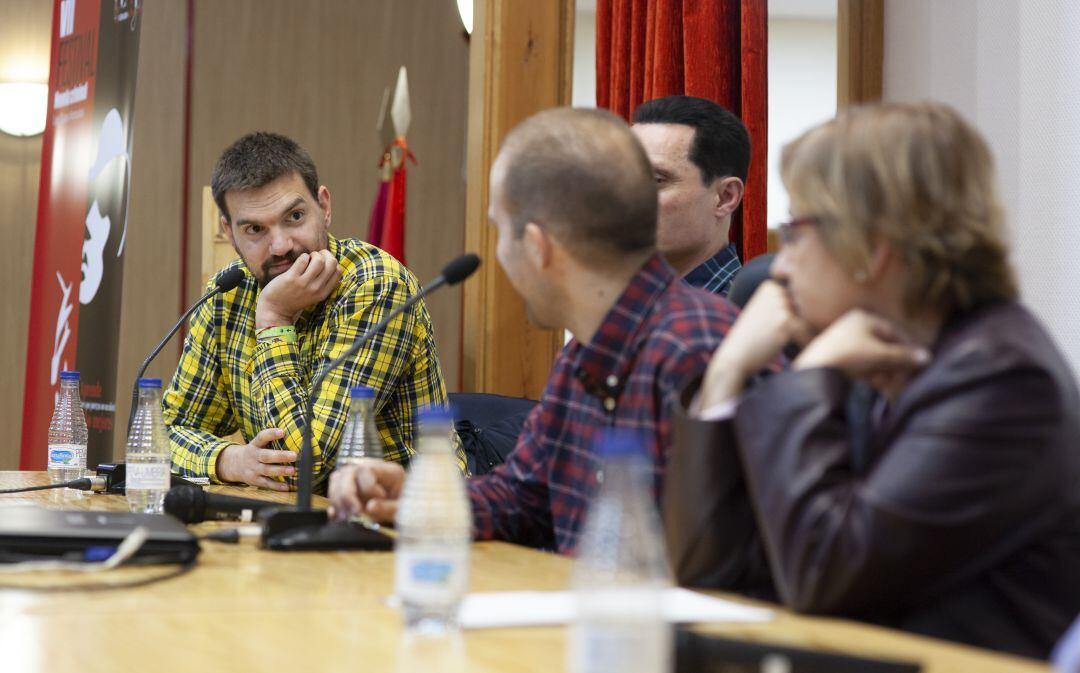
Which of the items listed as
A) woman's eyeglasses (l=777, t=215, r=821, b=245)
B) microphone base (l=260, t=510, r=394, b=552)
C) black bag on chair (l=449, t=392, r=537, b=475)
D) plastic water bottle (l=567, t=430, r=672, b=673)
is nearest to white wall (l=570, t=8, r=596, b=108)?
black bag on chair (l=449, t=392, r=537, b=475)

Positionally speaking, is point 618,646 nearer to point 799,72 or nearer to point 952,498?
point 952,498

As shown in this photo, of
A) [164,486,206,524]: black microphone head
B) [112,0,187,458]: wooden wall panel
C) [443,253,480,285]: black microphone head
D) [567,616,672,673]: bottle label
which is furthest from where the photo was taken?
[112,0,187,458]: wooden wall panel

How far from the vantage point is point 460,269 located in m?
1.61

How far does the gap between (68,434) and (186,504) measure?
1179 mm

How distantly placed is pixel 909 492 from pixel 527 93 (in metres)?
2.63

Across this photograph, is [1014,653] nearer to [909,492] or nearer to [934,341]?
[909,492]

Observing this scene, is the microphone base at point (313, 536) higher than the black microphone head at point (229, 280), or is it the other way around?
the black microphone head at point (229, 280)

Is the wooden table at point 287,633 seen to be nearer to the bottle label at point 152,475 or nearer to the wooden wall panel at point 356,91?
the bottle label at point 152,475

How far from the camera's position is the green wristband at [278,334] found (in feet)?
8.02

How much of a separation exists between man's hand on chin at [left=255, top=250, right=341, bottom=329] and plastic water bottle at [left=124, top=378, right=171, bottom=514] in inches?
20.6

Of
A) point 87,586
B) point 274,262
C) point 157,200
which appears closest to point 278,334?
point 274,262

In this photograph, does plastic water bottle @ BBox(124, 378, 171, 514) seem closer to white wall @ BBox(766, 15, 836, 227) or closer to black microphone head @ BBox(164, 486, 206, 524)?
black microphone head @ BBox(164, 486, 206, 524)

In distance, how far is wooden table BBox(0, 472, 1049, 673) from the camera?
899mm

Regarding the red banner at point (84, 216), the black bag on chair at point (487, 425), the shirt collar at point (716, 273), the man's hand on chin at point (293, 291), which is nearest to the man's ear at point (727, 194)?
the shirt collar at point (716, 273)
